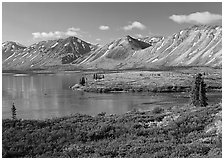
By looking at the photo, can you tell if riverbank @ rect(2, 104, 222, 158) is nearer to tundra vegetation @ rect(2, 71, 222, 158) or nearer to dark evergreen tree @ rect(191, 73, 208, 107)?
tundra vegetation @ rect(2, 71, 222, 158)

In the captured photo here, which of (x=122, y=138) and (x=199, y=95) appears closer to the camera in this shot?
(x=122, y=138)

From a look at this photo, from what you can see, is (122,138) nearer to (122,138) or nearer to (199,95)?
(122,138)

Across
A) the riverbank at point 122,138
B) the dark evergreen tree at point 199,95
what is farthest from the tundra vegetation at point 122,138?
the dark evergreen tree at point 199,95

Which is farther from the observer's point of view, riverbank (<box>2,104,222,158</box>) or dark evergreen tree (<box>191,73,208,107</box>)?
dark evergreen tree (<box>191,73,208,107</box>)

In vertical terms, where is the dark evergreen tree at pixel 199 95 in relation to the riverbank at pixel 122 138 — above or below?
above

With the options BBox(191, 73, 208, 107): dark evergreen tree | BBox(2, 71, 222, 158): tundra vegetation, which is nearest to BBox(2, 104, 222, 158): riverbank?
BBox(2, 71, 222, 158): tundra vegetation

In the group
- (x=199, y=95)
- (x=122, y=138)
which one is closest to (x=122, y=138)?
(x=122, y=138)

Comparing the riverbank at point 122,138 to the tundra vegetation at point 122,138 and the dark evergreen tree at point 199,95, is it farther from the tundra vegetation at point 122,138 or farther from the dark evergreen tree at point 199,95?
the dark evergreen tree at point 199,95

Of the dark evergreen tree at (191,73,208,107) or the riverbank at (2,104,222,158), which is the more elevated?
the dark evergreen tree at (191,73,208,107)

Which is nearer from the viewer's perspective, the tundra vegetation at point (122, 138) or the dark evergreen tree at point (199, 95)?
the tundra vegetation at point (122, 138)
